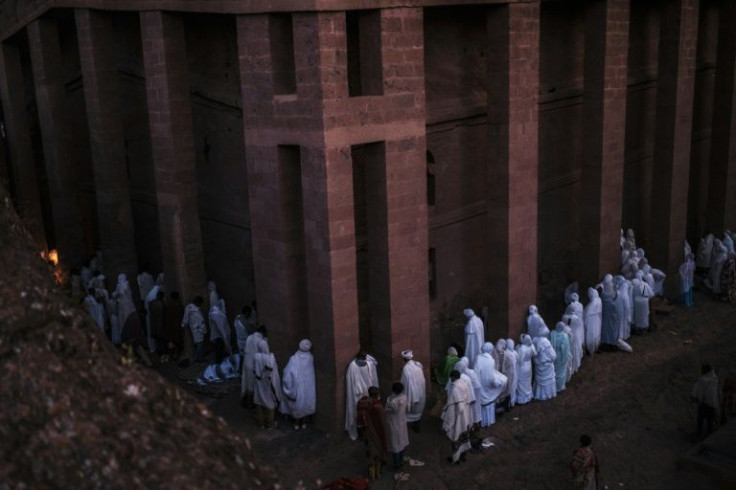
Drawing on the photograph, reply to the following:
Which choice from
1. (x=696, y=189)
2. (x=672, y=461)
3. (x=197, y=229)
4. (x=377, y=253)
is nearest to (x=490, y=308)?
(x=377, y=253)

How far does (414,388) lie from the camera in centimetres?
1260

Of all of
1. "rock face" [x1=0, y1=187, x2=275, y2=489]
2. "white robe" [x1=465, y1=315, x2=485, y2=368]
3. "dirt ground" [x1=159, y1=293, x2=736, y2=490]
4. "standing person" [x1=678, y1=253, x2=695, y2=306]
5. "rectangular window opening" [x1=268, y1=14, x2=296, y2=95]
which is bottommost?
"dirt ground" [x1=159, y1=293, x2=736, y2=490]

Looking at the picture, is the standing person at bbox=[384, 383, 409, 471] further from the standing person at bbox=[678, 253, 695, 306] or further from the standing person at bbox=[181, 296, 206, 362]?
the standing person at bbox=[678, 253, 695, 306]

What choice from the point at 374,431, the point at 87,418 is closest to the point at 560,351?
the point at 374,431

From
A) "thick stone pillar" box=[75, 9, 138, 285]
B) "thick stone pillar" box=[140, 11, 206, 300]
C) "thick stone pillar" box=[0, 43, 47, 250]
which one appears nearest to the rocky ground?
"thick stone pillar" box=[140, 11, 206, 300]

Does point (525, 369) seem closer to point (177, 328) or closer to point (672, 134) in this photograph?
point (177, 328)

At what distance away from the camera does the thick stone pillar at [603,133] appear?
15953 mm

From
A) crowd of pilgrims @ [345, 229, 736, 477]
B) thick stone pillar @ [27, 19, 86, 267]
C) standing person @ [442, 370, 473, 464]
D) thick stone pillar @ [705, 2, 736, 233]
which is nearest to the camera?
crowd of pilgrims @ [345, 229, 736, 477]

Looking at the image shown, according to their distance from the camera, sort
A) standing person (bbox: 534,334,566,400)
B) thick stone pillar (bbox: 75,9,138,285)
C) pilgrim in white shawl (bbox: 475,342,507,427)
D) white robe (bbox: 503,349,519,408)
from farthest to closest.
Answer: thick stone pillar (bbox: 75,9,138,285) → standing person (bbox: 534,334,566,400) → white robe (bbox: 503,349,519,408) → pilgrim in white shawl (bbox: 475,342,507,427)

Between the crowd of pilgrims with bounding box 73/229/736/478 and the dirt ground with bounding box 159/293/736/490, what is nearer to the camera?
the dirt ground with bounding box 159/293/736/490

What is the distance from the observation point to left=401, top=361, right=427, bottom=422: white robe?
494 inches

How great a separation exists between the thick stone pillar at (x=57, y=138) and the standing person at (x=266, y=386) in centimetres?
786

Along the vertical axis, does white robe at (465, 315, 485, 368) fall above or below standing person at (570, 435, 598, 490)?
above

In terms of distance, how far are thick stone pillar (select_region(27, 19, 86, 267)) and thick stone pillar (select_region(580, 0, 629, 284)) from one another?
1125cm
